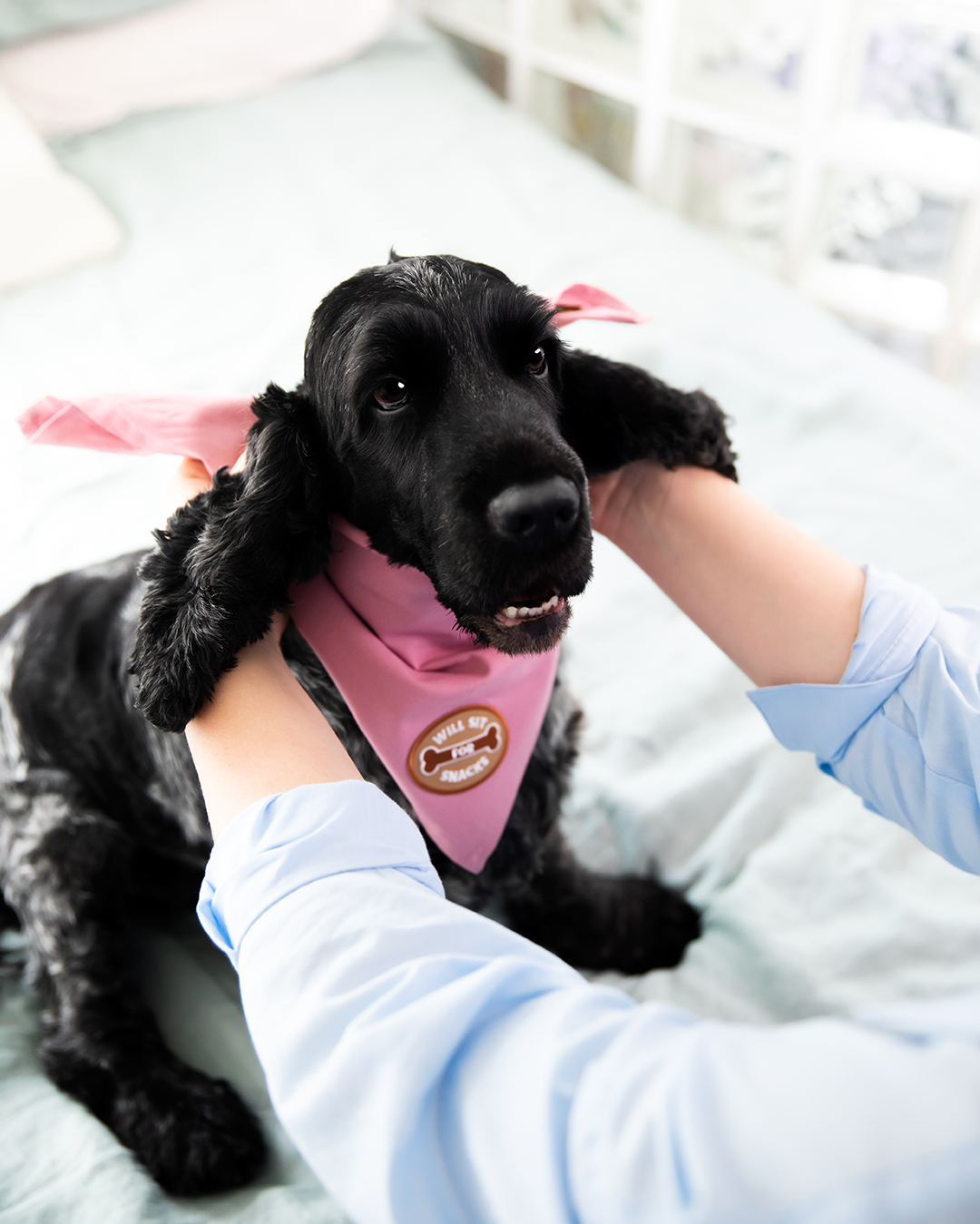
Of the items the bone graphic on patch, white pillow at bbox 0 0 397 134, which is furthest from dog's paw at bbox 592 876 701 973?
white pillow at bbox 0 0 397 134

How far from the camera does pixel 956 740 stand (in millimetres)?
905

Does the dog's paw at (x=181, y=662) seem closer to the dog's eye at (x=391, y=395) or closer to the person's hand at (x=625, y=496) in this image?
the dog's eye at (x=391, y=395)

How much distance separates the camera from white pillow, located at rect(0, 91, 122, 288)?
8.27 feet

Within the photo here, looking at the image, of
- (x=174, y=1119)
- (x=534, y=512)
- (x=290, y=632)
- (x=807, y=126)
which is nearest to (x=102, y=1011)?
(x=174, y=1119)

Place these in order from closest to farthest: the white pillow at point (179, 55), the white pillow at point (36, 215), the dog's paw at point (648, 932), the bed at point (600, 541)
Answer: the bed at point (600, 541)
the dog's paw at point (648, 932)
the white pillow at point (36, 215)
the white pillow at point (179, 55)

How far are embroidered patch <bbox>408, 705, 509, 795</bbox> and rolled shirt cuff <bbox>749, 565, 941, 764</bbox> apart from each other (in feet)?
1.07

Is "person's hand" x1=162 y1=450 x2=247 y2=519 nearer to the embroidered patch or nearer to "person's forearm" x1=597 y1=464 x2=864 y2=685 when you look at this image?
the embroidered patch

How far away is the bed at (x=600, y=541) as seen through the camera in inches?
48.1

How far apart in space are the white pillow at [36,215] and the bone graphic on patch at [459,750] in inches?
87.2

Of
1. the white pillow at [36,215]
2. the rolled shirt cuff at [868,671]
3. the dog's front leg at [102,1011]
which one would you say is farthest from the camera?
the white pillow at [36,215]

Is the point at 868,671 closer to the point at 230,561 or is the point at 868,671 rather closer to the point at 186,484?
the point at 230,561

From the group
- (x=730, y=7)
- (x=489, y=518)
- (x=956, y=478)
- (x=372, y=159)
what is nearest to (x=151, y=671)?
(x=489, y=518)

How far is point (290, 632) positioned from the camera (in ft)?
3.71

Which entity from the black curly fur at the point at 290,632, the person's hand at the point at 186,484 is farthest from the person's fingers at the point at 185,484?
the black curly fur at the point at 290,632
